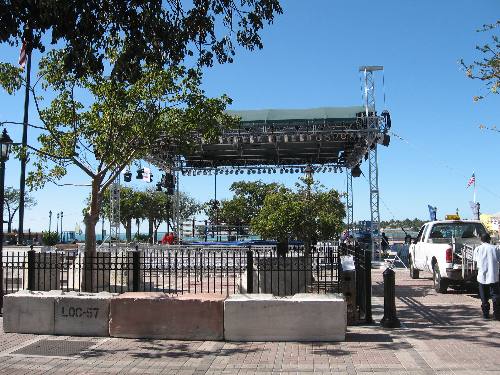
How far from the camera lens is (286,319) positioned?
27.3ft

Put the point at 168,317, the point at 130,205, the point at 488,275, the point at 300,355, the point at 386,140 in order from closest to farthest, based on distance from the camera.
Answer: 1. the point at 300,355
2. the point at 168,317
3. the point at 488,275
4. the point at 386,140
5. the point at 130,205

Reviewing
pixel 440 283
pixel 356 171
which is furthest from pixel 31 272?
pixel 356 171

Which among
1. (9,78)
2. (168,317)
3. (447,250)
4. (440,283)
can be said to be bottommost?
(440,283)

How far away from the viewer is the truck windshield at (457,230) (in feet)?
47.4

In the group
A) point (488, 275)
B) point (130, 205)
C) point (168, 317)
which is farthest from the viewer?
point (130, 205)

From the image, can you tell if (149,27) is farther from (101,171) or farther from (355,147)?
(355,147)

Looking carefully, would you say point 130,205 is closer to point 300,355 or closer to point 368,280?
point 368,280

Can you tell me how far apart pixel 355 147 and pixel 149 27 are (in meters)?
20.6

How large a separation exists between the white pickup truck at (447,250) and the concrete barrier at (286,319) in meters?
5.39

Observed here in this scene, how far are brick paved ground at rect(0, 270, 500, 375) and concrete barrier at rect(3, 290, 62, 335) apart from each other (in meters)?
0.19

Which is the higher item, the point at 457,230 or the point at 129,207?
the point at 129,207

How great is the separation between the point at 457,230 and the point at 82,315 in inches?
405

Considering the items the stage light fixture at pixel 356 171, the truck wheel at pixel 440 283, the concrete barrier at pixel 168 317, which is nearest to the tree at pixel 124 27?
the concrete barrier at pixel 168 317

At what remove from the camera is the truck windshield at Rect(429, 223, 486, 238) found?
14.5 meters
